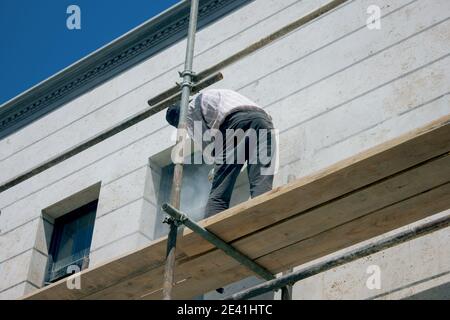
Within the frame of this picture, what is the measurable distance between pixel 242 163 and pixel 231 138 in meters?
0.31

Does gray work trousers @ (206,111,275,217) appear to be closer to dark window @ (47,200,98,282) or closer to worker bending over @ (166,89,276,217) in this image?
worker bending over @ (166,89,276,217)

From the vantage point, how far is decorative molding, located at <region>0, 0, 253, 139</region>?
12.6 meters

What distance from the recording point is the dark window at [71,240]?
12055 mm

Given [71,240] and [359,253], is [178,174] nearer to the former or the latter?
[359,253]

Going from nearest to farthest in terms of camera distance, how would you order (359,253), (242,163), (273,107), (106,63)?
(359,253) → (242,163) → (273,107) → (106,63)

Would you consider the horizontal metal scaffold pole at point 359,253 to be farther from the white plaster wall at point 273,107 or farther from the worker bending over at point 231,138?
the worker bending over at point 231,138

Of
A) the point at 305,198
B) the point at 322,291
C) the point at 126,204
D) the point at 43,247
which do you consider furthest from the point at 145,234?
the point at 305,198

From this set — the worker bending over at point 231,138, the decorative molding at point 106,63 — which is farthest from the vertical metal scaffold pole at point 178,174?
the decorative molding at point 106,63

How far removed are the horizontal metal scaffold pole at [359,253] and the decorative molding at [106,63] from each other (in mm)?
5513

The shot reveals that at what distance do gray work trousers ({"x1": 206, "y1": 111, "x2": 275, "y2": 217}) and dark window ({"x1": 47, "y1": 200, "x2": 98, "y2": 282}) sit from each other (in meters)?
3.49

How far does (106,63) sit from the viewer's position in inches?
528

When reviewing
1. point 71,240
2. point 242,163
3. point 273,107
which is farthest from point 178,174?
point 71,240

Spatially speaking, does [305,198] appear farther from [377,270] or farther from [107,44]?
[107,44]

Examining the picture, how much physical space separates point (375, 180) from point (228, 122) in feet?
8.22
